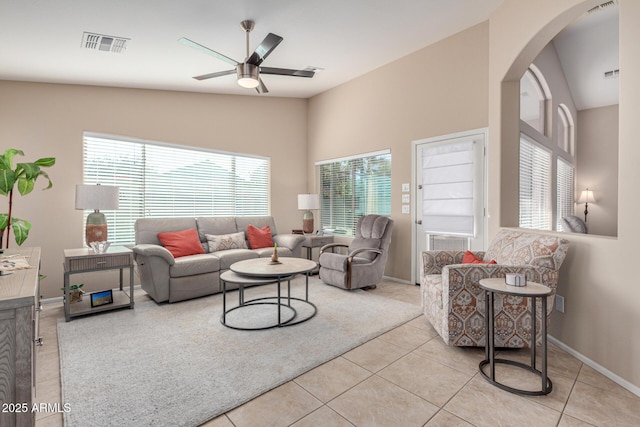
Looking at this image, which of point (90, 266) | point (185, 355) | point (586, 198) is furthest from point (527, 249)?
point (586, 198)

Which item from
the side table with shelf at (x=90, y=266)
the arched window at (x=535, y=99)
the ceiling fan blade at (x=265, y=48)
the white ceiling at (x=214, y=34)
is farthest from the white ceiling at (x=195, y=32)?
the side table with shelf at (x=90, y=266)

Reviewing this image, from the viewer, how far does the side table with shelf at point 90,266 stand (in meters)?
3.12

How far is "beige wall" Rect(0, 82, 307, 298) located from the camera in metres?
3.63

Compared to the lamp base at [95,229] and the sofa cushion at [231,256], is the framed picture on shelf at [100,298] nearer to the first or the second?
the lamp base at [95,229]

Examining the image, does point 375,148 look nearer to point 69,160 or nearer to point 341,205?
point 341,205

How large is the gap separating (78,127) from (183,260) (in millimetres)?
2200

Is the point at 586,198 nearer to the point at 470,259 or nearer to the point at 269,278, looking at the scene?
the point at 470,259

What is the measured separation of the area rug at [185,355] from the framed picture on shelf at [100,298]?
0.16 m

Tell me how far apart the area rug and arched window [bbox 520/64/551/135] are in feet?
12.5

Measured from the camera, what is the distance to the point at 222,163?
5.34 meters

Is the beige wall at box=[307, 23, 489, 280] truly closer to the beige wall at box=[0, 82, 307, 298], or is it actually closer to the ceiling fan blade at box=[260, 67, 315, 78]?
the beige wall at box=[0, 82, 307, 298]

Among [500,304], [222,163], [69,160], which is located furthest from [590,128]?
[69,160]

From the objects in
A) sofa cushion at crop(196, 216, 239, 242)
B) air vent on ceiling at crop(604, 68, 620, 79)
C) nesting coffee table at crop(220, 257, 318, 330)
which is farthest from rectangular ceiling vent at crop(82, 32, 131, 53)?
air vent on ceiling at crop(604, 68, 620, 79)

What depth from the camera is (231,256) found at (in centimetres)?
418
